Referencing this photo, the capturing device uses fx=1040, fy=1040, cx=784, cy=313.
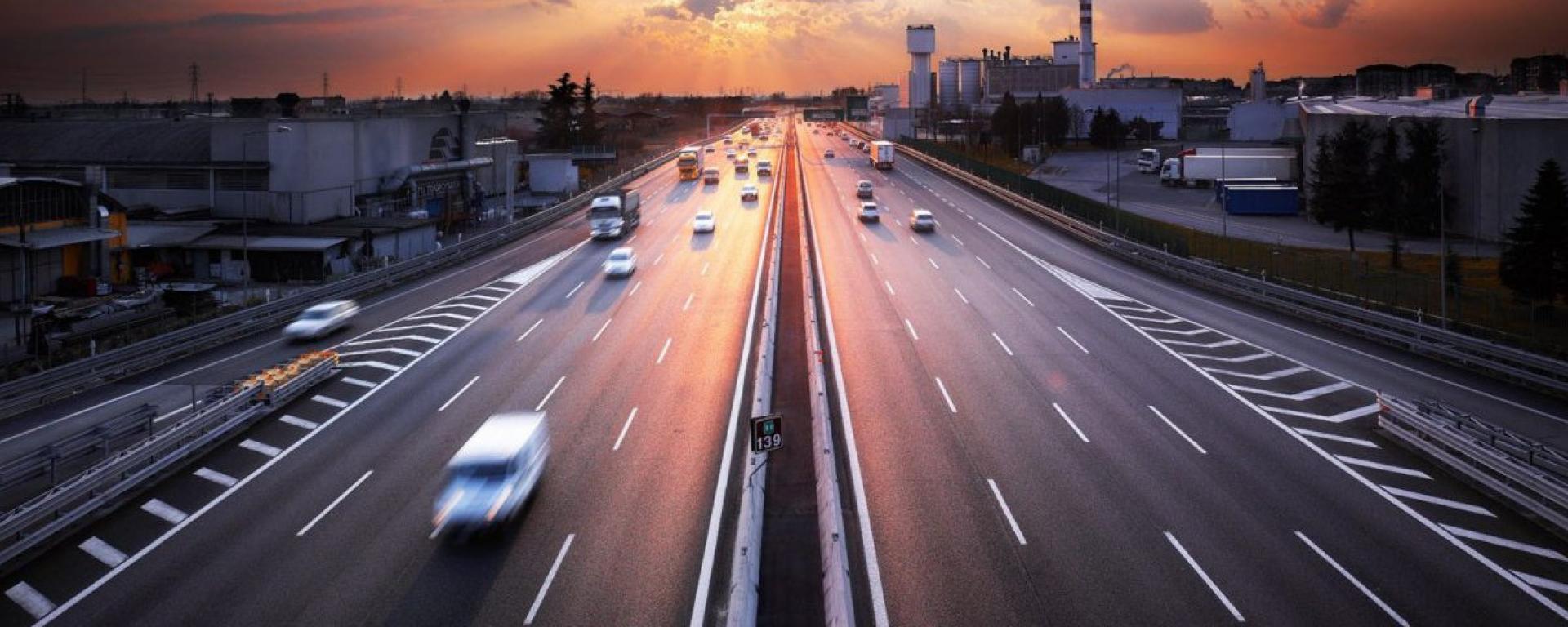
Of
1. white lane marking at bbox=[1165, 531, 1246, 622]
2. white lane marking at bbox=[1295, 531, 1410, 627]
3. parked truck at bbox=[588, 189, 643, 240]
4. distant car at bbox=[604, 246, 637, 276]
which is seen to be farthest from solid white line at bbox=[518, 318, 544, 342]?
white lane marking at bbox=[1295, 531, 1410, 627]

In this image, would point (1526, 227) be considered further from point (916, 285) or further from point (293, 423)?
point (293, 423)

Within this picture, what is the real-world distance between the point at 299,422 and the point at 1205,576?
71.3 ft

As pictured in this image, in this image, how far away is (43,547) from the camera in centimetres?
1884

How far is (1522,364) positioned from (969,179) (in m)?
67.7

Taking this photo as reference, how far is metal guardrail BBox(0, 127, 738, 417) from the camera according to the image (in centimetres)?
2850

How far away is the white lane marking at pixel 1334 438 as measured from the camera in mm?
23922

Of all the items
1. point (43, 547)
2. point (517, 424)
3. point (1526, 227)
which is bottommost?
point (43, 547)

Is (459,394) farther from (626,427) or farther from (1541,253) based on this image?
(1541,253)

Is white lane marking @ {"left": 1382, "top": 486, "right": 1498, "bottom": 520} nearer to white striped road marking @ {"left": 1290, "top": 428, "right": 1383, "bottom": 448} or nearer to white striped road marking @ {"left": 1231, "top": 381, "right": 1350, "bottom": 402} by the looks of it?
white striped road marking @ {"left": 1290, "top": 428, "right": 1383, "bottom": 448}

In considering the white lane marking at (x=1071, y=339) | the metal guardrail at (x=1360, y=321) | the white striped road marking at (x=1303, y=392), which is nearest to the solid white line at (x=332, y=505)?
the white lane marking at (x=1071, y=339)

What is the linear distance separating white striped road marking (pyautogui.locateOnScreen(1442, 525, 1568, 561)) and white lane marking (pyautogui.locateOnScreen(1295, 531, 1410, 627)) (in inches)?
112

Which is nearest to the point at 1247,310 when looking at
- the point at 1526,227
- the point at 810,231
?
the point at 1526,227

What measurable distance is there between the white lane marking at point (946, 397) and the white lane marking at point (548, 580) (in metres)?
11.7

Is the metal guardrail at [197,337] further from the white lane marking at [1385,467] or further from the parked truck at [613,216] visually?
the white lane marking at [1385,467]
